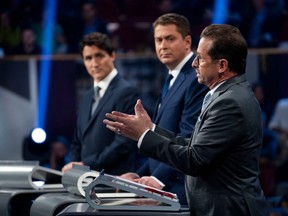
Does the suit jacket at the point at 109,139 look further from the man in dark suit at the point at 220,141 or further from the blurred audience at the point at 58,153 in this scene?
the blurred audience at the point at 58,153

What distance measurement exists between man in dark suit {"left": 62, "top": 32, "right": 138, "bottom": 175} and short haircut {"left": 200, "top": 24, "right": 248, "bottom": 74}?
4.56ft

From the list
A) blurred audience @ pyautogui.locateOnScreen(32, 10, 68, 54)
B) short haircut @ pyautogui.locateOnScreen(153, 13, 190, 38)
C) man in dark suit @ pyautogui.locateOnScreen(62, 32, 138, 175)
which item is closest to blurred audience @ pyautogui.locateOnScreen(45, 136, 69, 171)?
blurred audience @ pyautogui.locateOnScreen(32, 10, 68, 54)

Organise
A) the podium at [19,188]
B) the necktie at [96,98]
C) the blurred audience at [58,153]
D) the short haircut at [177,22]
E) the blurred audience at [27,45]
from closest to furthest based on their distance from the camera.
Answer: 1. the podium at [19,188]
2. the short haircut at [177,22]
3. the necktie at [96,98]
4. the blurred audience at [58,153]
5. the blurred audience at [27,45]

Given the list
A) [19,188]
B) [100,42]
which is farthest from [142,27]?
[19,188]

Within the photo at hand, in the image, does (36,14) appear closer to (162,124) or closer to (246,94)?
(162,124)

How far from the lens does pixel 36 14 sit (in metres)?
7.29

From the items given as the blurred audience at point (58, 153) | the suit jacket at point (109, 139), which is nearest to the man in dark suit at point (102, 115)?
the suit jacket at point (109, 139)

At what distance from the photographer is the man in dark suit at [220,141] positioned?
8.16 ft

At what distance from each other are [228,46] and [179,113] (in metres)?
0.79

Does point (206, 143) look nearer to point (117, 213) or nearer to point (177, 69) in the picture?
point (117, 213)

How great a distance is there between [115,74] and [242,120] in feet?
5.72

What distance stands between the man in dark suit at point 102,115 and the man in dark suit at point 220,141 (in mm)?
1335

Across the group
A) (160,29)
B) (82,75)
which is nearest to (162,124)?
(160,29)

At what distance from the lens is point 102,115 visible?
4039mm
